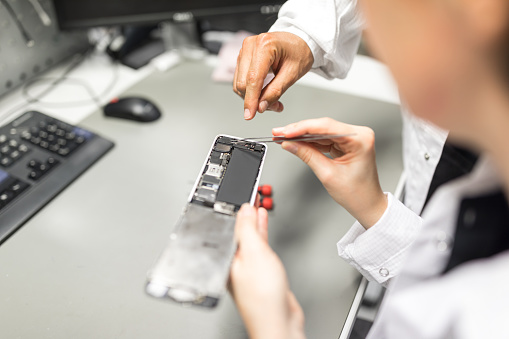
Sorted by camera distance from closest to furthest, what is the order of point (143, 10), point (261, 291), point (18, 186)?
point (261, 291)
point (18, 186)
point (143, 10)

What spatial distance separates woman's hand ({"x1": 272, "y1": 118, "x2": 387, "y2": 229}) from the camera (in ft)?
1.71

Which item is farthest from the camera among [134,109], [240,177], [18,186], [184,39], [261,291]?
[184,39]

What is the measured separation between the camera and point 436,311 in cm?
33

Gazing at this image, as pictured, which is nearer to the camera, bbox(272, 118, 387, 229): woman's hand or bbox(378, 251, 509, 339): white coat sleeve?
bbox(378, 251, 509, 339): white coat sleeve

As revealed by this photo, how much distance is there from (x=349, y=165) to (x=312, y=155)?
54 millimetres

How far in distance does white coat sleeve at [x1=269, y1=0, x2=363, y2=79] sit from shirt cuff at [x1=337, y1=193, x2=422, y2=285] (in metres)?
0.30

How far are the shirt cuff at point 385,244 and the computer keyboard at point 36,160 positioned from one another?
0.48m

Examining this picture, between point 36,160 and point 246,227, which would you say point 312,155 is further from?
point 36,160

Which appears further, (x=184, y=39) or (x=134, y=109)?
(x=184, y=39)

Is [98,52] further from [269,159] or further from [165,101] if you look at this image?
[269,159]

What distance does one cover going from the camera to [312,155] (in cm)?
55

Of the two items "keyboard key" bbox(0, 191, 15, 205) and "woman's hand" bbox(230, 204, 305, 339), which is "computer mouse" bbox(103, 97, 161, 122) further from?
"woman's hand" bbox(230, 204, 305, 339)

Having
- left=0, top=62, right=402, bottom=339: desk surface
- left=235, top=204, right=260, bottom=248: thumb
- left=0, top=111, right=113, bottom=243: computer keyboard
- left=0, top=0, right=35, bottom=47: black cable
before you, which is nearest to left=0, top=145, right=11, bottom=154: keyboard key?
left=0, top=111, right=113, bottom=243: computer keyboard

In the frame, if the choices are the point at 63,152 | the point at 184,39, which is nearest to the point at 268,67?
the point at 63,152
